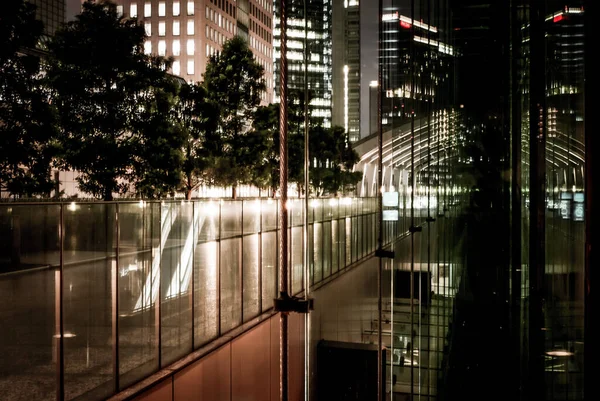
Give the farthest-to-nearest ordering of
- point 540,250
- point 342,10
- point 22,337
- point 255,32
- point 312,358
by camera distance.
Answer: point 255,32 < point 342,10 < point 312,358 < point 22,337 < point 540,250

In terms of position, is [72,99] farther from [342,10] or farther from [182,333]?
[342,10]

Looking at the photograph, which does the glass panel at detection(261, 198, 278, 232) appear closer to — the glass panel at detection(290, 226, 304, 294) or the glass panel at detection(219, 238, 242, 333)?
the glass panel at detection(219, 238, 242, 333)

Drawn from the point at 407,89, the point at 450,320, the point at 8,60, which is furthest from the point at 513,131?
the point at 407,89

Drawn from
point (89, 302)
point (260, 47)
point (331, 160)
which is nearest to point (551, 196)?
point (89, 302)

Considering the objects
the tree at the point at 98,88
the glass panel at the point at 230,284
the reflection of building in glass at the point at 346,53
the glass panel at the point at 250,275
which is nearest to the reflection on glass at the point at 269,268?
the glass panel at the point at 250,275

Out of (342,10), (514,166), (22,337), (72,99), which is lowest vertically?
(22,337)

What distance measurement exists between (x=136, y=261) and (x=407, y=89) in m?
19.7

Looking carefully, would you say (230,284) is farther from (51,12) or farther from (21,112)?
(51,12)

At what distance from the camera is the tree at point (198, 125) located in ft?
84.6

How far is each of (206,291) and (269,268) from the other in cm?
291

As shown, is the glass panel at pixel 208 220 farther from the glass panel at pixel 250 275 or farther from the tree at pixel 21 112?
the tree at pixel 21 112

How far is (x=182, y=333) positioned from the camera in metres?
9.20

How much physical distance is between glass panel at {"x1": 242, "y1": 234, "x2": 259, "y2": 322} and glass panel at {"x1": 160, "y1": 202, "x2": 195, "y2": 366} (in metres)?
2.11

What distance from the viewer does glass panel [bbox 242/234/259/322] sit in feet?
38.0
